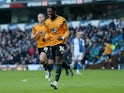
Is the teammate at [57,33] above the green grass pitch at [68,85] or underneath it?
above

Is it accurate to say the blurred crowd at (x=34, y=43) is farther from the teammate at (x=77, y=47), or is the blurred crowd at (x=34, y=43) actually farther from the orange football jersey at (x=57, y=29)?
the orange football jersey at (x=57, y=29)

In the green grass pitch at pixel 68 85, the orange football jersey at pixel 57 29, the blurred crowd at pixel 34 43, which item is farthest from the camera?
the blurred crowd at pixel 34 43

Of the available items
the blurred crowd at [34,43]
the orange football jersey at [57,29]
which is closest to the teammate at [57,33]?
the orange football jersey at [57,29]

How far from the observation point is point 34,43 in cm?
4406

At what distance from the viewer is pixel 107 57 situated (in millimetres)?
38969

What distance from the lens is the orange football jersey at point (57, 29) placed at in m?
15.9

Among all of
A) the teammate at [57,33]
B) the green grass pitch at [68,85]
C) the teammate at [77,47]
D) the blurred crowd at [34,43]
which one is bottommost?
the blurred crowd at [34,43]

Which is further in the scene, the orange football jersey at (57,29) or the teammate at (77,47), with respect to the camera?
the teammate at (77,47)

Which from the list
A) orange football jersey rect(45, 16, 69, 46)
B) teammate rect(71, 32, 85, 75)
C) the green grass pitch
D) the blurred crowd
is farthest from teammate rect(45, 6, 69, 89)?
the blurred crowd

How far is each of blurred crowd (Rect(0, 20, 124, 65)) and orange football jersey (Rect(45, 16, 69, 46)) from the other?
21.0 m

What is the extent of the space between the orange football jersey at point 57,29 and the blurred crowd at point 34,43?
827 inches

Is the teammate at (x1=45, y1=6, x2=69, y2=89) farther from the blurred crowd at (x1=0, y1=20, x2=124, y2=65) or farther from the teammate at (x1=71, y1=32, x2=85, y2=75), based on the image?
the blurred crowd at (x1=0, y1=20, x2=124, y2=65)

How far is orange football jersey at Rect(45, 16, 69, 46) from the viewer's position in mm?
15883

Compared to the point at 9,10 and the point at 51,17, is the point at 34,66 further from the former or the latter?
the point at 51,17
